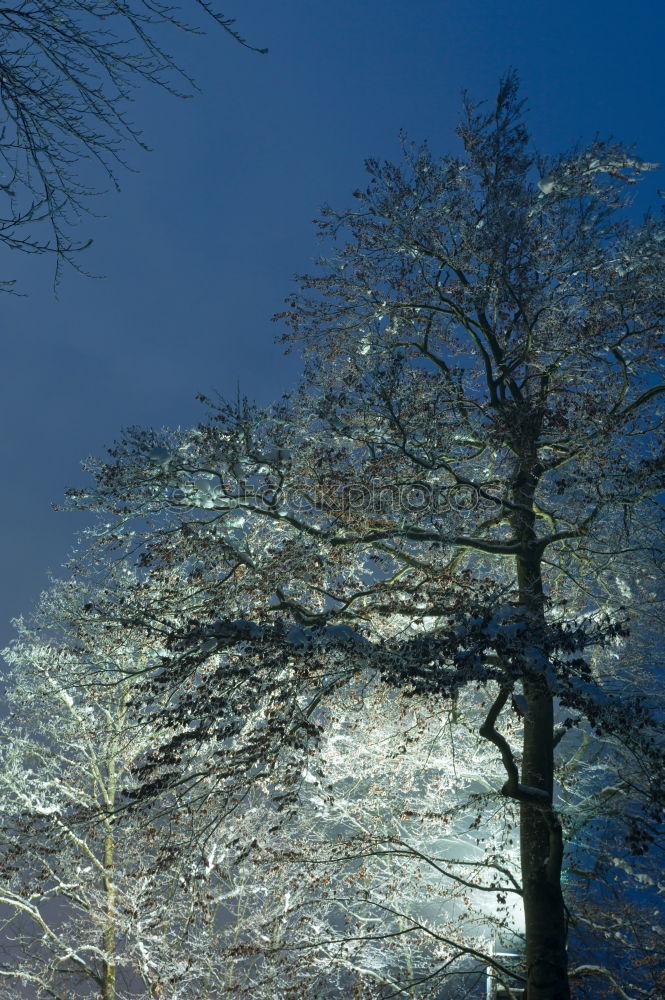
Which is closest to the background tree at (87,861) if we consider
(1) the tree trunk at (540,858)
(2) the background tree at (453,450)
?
(2) the background tree at (453,450)

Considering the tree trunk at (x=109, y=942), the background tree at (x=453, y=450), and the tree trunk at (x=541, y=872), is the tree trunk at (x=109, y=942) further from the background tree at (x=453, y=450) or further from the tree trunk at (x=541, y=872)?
the tree trunk at (x=541, y=872)

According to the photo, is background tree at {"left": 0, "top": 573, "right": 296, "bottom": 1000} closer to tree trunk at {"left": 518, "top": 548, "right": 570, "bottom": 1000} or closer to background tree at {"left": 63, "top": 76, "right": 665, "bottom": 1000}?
background tree at {"left": 63, "top": 76, "right": 665, "bottom": 1000}

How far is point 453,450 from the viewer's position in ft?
25.5

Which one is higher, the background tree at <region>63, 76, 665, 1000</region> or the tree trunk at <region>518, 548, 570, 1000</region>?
the background tree at <region>63, 76, 665, 1000</region>

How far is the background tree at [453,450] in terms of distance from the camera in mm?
6012

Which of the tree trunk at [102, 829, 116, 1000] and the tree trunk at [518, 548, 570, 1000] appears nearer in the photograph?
the tree trunk at [518, 548, 570, 1000]

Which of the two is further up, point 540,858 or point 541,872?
point 540,858

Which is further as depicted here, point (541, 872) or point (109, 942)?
point (109, 942)

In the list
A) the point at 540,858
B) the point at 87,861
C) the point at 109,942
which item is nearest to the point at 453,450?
the point at 540,858

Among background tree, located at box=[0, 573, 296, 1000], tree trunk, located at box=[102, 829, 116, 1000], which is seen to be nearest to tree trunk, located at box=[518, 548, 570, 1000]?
background tree, located at box=[0, 573, 296, 1000]

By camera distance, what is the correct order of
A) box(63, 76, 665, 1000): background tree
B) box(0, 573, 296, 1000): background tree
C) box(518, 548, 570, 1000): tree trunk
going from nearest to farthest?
box(518, 548, 570, 1000): tree trunk → box(63, 76, 665, 1000): background tree → box(0, 573, 296, 1000): background tree

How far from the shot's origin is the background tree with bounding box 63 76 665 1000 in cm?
601

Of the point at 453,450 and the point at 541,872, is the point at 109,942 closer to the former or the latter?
the point at 541,872

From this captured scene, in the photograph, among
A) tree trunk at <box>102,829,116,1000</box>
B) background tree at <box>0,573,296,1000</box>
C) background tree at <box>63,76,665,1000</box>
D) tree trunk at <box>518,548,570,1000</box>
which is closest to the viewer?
tree trunk at <box>518,548,570,1000</box>
